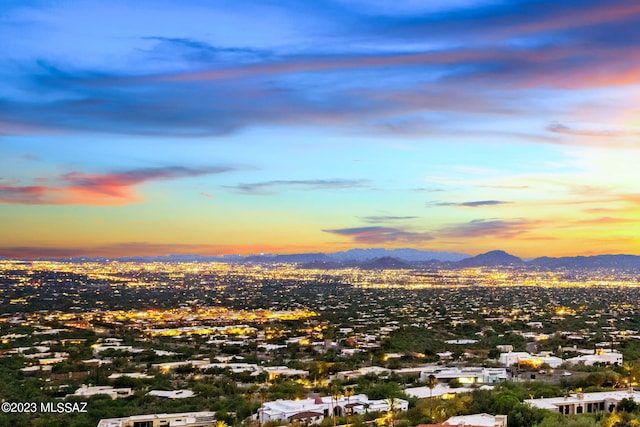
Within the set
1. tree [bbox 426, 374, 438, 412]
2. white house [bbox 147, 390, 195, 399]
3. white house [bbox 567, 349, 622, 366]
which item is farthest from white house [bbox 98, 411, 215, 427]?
white house [bbox 567, 349, 622, 366]

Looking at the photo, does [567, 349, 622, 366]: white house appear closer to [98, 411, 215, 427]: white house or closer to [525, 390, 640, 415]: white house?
[525, 390, 640, 415]: white house

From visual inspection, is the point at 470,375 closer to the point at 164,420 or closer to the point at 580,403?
the point at 580,403

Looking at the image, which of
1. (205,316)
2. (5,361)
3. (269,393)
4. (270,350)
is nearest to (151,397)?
(269,393)

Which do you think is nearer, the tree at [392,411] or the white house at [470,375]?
the tree at [392,411]

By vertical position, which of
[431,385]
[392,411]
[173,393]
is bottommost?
[173,393]

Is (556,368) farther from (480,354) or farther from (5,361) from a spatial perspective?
(5,361)

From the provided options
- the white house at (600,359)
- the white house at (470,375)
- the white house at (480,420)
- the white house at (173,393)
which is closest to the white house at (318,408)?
the white house at (480,420)

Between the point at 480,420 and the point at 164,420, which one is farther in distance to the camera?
the point at 164,420

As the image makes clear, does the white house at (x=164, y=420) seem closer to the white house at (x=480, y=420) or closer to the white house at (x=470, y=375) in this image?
the white house at (x=480, y=420)

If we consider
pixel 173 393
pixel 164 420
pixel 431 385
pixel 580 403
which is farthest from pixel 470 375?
pixel 164 420

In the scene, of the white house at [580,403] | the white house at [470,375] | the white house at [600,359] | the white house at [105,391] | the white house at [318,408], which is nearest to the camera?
the white house at [318,408]

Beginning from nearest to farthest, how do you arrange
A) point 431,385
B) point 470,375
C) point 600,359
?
point 431,385 → point 470,375 → point 600,359
